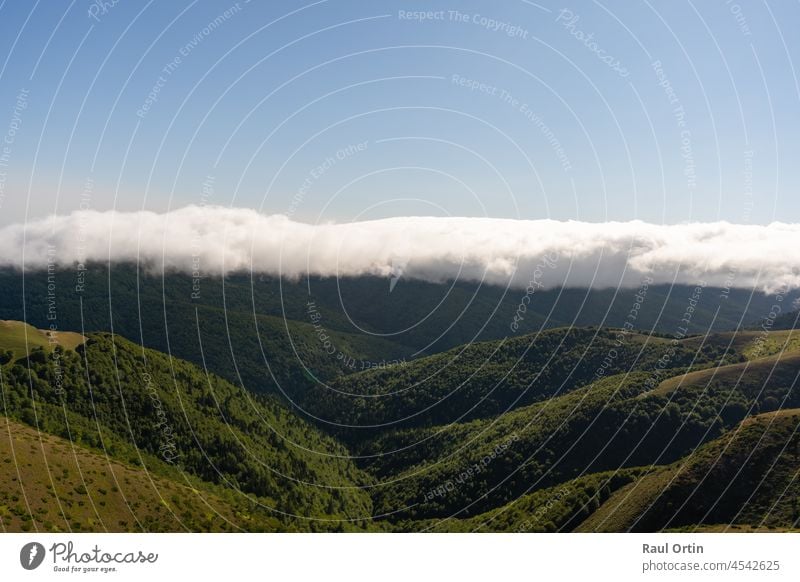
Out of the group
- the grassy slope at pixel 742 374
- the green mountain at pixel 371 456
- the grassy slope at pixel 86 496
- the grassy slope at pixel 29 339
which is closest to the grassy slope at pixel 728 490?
the green mountain at pixel 371 456

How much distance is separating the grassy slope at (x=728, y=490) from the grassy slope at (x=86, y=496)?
53.4m

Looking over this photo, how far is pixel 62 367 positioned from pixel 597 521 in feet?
342

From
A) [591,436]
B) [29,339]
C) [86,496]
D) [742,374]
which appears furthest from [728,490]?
[29,339]

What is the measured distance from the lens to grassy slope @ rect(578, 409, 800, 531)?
Answer: 65438mm

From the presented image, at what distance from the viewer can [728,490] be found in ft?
231

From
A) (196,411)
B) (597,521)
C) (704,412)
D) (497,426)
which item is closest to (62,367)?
(196,411)

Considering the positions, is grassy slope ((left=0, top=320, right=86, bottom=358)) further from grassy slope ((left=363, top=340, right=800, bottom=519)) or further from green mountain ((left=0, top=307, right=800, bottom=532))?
grassy slope ((left=363, top=340, right=800, bottom=519))

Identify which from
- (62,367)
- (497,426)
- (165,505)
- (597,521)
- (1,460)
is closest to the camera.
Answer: (1,460)

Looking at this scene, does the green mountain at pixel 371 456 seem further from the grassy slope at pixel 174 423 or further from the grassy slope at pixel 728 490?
the grassy slope at pixel 174 423

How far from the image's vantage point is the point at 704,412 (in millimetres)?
128000

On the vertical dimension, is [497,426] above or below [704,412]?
below

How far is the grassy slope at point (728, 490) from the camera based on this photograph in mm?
65438

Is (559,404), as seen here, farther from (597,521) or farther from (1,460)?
(1,460)

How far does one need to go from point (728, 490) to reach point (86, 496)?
Answer: 7892cm
